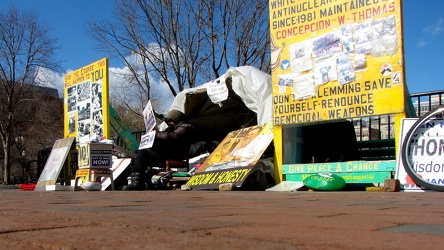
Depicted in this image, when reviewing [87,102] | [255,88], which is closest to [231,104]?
[255,88]

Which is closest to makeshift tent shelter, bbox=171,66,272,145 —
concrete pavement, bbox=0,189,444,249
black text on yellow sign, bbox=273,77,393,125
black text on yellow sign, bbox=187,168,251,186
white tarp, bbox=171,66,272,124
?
white tarp, bbox=171,66,272,124

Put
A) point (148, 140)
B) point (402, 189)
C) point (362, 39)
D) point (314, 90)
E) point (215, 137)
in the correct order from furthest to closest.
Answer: point (215, 137) < point (148, 140) < point (314, 90) < point (362, 39) < point (402, 189)

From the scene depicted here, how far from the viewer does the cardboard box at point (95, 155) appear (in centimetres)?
954

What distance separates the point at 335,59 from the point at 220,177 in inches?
112

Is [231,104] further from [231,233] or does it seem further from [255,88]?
[231,233]

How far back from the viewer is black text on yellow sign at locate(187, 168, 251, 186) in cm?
768

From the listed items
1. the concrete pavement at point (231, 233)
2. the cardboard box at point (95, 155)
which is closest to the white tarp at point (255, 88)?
the cardboard box at point (95, 155)

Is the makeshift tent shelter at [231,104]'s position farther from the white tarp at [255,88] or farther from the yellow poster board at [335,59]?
the yellow poster board at [335,59]

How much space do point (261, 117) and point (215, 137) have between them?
4.29 metres

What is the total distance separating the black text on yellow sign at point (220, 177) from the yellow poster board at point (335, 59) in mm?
1123

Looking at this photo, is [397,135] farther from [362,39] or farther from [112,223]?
[112,223]

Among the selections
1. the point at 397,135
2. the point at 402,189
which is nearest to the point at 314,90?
the point at 397,135

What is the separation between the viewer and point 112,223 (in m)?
2.43

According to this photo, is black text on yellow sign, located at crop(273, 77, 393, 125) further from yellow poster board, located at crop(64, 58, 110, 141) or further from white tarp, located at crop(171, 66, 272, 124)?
yellow poster board, located at crop(64, 58, 110, 141)
